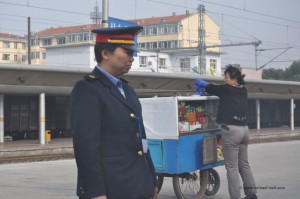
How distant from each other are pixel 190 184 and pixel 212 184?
2.07 feet

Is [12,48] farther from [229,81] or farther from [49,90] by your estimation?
[229,81]

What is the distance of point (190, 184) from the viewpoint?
9008 mm

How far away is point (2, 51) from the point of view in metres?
130

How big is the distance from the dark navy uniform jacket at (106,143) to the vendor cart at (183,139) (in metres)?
4.49

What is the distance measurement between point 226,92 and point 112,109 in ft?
15.4

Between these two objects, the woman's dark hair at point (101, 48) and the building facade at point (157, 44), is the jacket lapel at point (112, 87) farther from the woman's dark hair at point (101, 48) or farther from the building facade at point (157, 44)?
the building facade at point (157, 44)

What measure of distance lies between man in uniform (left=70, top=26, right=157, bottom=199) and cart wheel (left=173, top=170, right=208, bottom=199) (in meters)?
4.93

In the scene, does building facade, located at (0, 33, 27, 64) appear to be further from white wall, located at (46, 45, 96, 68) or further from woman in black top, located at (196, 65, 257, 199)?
woman in black top, located at (196, 65, 257, 199)

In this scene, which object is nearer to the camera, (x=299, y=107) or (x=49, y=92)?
(x=49, y=92)

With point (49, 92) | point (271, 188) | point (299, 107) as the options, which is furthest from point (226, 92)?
point (299, 107)

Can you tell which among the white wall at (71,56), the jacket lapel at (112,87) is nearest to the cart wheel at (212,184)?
the jacket lapel at (112,87)

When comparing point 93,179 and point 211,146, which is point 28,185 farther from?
point 93,179

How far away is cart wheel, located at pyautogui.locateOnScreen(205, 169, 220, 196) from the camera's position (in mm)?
9422

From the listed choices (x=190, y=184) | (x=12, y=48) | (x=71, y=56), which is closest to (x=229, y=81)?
(x=190, y=184)
